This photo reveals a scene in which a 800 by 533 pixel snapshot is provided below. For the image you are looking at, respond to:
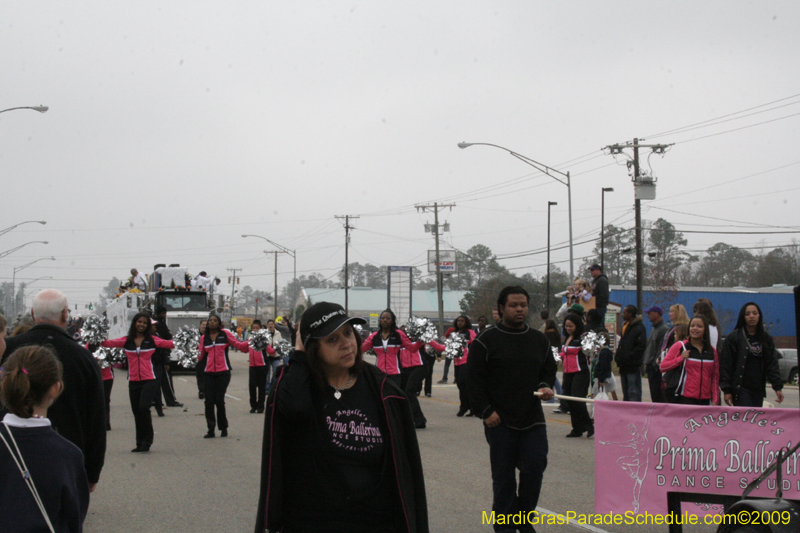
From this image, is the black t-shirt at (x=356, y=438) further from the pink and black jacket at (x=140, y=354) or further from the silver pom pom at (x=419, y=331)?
the silver pom pom at (x=419, y=331)

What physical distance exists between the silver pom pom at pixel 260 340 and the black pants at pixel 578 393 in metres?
5.99

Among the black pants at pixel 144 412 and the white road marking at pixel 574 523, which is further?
the black pants at pixel 144 412

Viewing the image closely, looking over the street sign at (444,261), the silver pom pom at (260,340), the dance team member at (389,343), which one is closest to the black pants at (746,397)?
the dance team member at (389,343)

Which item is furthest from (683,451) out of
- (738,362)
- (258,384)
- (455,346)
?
A: (258,384)

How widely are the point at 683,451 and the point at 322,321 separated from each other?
3.71 m

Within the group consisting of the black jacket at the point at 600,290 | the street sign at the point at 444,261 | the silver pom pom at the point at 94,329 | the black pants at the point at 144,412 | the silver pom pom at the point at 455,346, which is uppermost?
the street sign at the point at 444,261

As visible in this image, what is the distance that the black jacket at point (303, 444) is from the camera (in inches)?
124

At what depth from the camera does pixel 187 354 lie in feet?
49.1

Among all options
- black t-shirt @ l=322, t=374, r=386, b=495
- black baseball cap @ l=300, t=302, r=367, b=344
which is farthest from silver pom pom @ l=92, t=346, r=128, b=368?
black t-shirt @ l=322, t=374, r=386, b=495

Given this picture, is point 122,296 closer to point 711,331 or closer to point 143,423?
point 143,423

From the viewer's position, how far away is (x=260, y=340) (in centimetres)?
1530

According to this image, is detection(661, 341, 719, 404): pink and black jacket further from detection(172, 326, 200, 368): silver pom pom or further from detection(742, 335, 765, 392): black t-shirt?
detection(172, 326, 200, 368): silver pom pom

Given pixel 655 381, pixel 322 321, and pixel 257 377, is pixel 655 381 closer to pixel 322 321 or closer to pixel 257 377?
pixel 257 377

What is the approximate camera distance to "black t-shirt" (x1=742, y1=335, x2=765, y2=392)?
8289 millimetres
